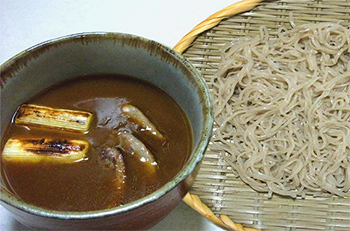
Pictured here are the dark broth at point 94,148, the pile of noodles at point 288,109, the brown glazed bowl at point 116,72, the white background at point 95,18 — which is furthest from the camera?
the white background at point 95,18

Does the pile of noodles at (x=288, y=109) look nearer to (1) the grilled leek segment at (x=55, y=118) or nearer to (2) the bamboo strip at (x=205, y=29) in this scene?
(2) the bamboo strip at (x=205, y=29)

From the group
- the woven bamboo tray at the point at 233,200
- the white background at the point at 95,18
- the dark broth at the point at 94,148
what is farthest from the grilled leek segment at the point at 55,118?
the white background at the point at 95,18

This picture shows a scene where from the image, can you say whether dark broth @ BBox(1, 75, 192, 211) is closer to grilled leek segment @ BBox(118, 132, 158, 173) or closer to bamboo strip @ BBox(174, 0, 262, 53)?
grilled leek segment @ BBox(118, 132, 158, 173)

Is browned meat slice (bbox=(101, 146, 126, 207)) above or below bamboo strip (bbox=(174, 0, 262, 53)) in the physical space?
below

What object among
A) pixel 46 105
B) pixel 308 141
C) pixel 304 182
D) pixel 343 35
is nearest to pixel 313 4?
pixel 343 35

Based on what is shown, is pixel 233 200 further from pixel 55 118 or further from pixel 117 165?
pixel 55 118

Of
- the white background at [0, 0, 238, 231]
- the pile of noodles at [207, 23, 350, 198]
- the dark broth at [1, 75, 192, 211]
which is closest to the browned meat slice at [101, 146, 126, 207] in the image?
the dark broth at [1, 75, 192, 211]
